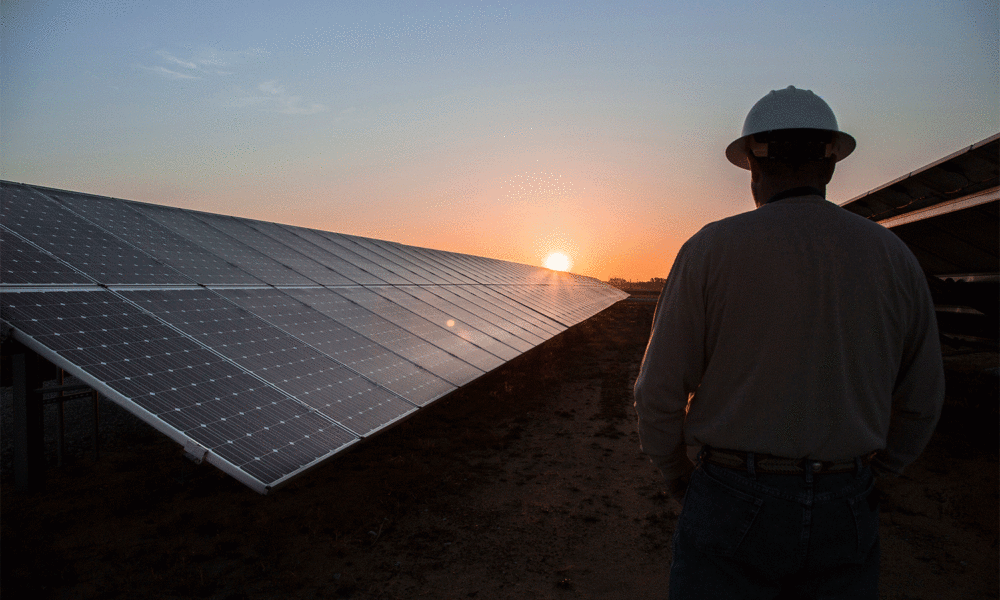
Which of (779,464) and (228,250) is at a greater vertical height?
(228,250)

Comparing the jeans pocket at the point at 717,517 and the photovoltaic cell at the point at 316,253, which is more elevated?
the photovoltaic cell at the point at 316,253

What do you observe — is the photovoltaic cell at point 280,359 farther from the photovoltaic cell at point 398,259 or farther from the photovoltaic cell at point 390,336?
the photovoltaic cell at point 398,259

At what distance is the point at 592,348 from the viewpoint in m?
23.5

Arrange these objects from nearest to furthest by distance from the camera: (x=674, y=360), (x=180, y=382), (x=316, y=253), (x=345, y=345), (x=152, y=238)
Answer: (x=674, y=360) < (x=180, y=382) < (x=345, y=345) < (x=152, y=238) < (x=316, y=253)

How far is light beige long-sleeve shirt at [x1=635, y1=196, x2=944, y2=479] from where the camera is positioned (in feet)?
7.06

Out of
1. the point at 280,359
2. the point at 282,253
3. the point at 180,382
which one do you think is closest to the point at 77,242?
the point at 280,359

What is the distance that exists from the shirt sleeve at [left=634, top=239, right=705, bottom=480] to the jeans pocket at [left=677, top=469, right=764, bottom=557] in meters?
0.24

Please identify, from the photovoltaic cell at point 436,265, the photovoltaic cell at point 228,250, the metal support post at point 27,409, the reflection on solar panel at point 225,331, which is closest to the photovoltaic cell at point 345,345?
the reflection on solar panel at point 225,331

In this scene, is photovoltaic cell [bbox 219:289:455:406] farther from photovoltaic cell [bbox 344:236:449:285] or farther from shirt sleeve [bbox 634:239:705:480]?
photovoltaic cell [bbox 344:236:449:285]

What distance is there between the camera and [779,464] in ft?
7.14

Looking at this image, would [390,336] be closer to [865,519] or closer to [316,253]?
[316,253]

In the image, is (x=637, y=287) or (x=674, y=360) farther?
(x=637, y=287)

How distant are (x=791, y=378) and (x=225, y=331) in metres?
6.36

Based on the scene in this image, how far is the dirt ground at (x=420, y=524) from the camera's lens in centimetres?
544
